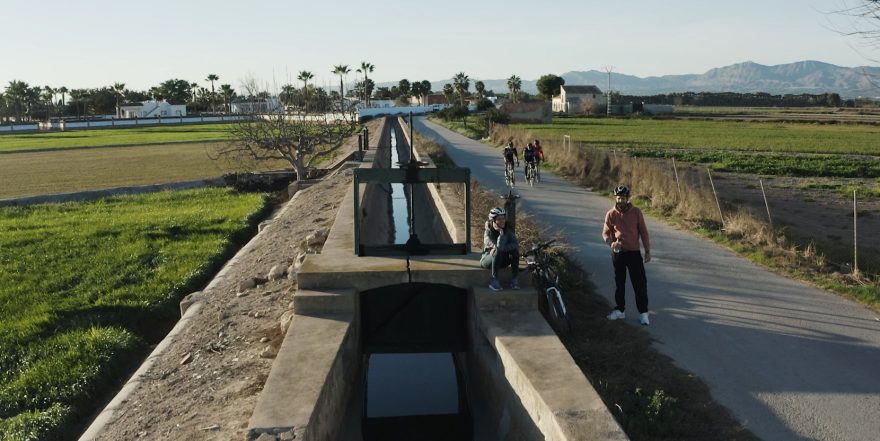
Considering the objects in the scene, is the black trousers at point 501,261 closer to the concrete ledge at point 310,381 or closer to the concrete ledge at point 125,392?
the concrete ledge at point 310,381

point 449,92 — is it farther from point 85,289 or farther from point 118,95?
point 85,289

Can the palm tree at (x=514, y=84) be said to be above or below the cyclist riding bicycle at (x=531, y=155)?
above

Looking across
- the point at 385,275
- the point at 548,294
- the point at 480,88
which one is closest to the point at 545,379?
the point at 548,294

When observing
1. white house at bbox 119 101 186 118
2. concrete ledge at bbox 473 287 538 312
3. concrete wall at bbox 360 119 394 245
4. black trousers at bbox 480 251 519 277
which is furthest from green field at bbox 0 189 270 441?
white house at bbox 119 101 186 118

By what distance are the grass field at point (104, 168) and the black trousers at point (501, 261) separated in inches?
1077

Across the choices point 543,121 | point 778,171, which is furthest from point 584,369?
point 543,121

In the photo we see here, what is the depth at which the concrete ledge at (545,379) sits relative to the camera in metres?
5.25

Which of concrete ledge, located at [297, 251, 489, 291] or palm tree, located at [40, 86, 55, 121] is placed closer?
concrete ledge, located at [297, 251, 489, 291]

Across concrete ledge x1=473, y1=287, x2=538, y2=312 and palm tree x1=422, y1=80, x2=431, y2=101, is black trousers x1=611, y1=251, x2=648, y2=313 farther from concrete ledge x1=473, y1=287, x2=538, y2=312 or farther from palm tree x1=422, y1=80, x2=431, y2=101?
palm tree x1=422, y1=80, x2=431, y2=101

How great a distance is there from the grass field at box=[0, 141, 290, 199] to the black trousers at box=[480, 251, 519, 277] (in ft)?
89.8

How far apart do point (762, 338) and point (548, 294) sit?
2.51 m

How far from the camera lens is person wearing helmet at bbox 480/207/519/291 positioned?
26.5 ft

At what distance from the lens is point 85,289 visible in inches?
491

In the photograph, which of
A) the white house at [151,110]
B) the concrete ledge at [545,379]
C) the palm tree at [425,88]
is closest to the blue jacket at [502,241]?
the concrete ledge at [545,379]
